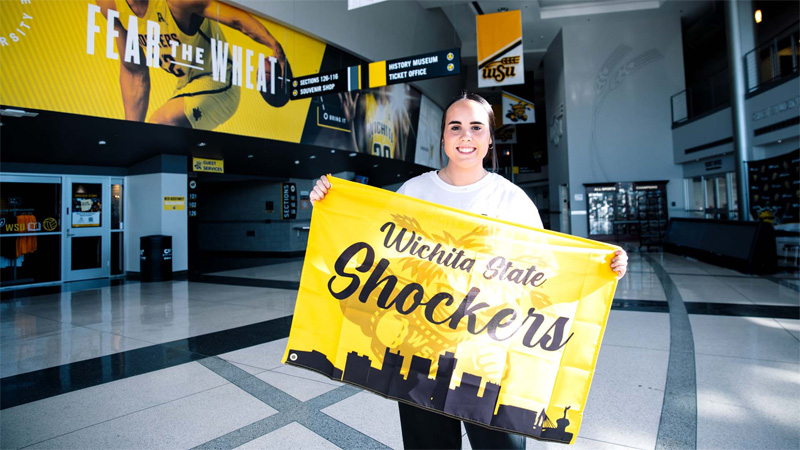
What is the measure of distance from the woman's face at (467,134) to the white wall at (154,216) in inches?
379

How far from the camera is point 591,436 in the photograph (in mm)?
2248

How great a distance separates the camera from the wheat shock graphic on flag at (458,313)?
125 cm

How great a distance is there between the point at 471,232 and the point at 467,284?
0.54ft

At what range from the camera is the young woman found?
125 cm

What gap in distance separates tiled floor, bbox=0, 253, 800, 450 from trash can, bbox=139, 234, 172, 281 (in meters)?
3.37

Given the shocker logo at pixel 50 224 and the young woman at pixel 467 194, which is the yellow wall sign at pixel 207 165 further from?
the young woman at pixel 467 194

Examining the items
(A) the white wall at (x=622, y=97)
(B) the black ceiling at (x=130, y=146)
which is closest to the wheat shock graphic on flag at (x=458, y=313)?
(B) the black ceiling at (x=130, y=146)

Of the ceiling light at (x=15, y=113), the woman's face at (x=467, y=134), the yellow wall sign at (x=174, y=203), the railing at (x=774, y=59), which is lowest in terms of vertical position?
the woman's face at (x=467, y=134)

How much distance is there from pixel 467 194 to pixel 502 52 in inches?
377

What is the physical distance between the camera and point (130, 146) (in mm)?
8242

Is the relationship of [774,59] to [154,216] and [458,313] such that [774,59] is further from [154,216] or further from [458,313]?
[154,216]

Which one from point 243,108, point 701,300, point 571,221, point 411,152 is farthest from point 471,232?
point 571,221

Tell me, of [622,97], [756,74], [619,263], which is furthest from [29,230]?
[622,97]

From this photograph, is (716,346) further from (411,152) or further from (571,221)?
(571,221)
